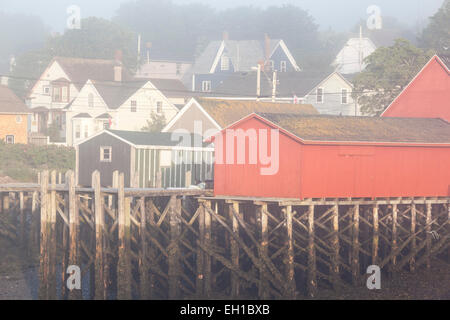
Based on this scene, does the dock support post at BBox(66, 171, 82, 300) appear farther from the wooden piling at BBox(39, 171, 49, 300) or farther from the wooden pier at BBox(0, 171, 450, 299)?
the wooden piling at BBox(39, 171, 49, 300)

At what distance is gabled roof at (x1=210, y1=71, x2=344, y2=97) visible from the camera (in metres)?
71.8

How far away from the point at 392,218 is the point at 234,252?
21.7 feet

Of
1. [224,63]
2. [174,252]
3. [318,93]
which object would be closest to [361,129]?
[174,252]

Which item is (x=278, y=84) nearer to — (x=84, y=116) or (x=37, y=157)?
(x=84, y=116)

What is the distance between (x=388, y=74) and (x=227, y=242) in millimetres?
30738

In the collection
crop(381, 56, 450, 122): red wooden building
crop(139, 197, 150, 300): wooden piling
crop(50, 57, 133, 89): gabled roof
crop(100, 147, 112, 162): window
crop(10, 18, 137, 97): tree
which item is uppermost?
crop(10, 18, 137, 97): tree

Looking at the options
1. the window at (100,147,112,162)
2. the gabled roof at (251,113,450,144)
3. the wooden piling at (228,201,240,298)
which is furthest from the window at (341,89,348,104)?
the wooden piling at (228,201,240,298)

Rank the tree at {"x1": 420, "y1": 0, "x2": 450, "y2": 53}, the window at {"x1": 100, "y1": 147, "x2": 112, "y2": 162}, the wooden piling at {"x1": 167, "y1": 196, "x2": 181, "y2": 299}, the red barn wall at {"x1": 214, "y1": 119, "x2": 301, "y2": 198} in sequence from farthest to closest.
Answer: the tree at {"x1": 420, "y1": 0, "x2": 450, "y2": 53} < the window at {"x1": 100, "y1": 147, "x2": 112, "y2": 162} < the wooden piling at {"x1": 167, "y1": 196, "x2": 181, "y2": 299} < the red barn wall at {"x1": 214, "y1": 119, "x2": 301, "y2": 198}

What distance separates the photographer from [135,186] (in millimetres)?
35219

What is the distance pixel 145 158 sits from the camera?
137 ft

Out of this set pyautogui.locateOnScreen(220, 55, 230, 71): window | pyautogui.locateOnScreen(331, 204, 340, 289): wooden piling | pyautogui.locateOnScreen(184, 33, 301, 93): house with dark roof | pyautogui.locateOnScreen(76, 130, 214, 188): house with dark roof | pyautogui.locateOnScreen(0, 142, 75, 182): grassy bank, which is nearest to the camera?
pyautogui.locateOnScreen(331, 204, 340, 289): wooden piling

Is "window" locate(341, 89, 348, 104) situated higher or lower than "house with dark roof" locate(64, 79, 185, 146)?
higher

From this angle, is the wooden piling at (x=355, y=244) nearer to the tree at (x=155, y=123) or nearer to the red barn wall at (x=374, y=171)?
the red barn wall at (x=374, y=171)
